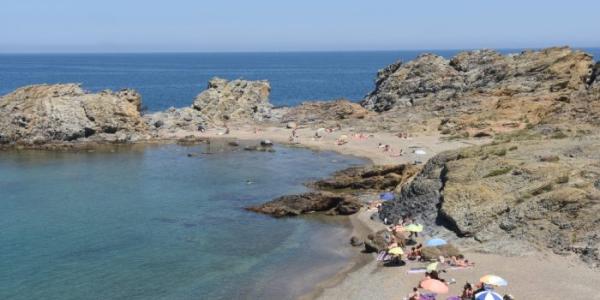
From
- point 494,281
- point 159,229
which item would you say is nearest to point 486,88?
point 159,229

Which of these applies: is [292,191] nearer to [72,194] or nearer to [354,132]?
[72,194]

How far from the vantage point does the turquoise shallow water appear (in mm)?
31781

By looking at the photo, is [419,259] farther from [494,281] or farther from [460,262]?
[494,281]

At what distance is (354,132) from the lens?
8300 cm

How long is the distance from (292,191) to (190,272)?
2102 cm

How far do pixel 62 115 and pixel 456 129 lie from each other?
51.4m

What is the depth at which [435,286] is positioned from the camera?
27.2 m

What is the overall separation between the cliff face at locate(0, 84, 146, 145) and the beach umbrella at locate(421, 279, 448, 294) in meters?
62.9

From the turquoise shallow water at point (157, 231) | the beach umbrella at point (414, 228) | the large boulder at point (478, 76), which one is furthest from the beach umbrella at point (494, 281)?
the large boulder at point (478, 76)

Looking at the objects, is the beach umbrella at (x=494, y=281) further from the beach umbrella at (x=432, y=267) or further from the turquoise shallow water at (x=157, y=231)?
the turquoise shallow water at (x=157, y=231)

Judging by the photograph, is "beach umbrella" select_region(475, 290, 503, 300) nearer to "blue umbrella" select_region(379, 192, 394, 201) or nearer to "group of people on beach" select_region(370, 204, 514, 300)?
"group of people on beach" select_region(370, 204, 514, 300)

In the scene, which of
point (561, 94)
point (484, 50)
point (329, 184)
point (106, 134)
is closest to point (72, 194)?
point (329, 184)

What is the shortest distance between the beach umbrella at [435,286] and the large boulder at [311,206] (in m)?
18.2

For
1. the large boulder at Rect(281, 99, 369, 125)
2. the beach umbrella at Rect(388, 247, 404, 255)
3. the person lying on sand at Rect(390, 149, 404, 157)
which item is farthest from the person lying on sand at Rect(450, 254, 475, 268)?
the large boulder at Rect(281, 99, 369, 125)
